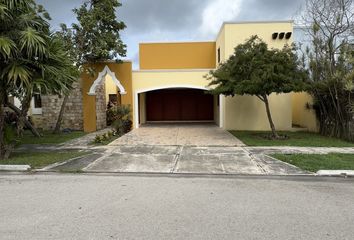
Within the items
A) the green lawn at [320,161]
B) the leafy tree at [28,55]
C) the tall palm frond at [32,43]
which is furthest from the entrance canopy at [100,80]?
the green lawn at [320,161]

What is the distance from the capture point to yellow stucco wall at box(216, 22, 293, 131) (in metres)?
17.3

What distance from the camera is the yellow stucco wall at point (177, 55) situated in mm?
21406

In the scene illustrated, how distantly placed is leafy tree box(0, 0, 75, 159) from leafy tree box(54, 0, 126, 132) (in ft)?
20.6

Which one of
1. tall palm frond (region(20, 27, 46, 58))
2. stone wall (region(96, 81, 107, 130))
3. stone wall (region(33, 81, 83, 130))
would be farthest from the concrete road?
stone wall (region(33, 81, 83, 130))

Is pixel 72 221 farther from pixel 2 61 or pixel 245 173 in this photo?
pixel 2 61

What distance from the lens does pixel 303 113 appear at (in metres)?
18.8

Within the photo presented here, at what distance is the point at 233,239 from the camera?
12.8 feet

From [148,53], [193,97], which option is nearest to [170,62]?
[148,53]

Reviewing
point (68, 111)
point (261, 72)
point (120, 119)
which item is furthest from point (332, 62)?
point (68, 111)

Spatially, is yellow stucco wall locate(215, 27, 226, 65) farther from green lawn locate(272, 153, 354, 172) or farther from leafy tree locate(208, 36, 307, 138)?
green lawn locate(272, 153, 354, 172)

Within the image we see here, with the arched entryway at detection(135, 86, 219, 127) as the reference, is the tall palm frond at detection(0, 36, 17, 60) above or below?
above

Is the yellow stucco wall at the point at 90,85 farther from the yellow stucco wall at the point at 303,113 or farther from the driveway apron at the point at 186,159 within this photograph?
the yellow stucco wall at the point at 303,113

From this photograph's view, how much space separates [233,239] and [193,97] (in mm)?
20401

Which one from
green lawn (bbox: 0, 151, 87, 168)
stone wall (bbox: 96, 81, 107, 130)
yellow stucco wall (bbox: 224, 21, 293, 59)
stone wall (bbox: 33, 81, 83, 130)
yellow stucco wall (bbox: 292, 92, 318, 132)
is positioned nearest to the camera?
green lawn (bbox: 0, 151, 87, 168)
